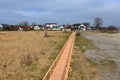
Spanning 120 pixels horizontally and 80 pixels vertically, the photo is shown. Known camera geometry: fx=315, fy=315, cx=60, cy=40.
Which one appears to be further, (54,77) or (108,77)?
(108,77)

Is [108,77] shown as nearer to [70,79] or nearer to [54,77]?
[70,79]

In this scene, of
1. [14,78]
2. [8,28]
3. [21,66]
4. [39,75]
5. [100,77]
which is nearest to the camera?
[14,78]

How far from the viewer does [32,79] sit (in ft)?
39.9

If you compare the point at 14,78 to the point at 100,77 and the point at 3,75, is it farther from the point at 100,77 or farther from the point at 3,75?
the point at 100,77

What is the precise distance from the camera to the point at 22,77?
12.4 meters

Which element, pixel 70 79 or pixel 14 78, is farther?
pixel 70 79

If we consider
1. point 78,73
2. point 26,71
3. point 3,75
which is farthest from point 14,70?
point 78,73

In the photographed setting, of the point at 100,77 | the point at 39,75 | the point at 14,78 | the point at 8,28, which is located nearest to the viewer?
the point at 14,78

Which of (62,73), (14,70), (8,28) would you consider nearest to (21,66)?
(14,70)

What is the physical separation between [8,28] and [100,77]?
13215 cm

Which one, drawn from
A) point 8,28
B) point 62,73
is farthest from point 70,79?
point 8,28

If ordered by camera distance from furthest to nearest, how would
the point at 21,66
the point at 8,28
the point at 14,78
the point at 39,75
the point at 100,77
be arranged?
1. the point at 8,28
2. the point at 21,66
3. the point at 100,77
4. the point at 39,75
5. the point at 14,78

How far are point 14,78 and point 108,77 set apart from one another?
15.2 ft

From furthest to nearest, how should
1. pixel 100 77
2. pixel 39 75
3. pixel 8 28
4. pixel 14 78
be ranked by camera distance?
pixel 8 28 < pixel 100 77 < pixel 39 75 < pixel 14 78
